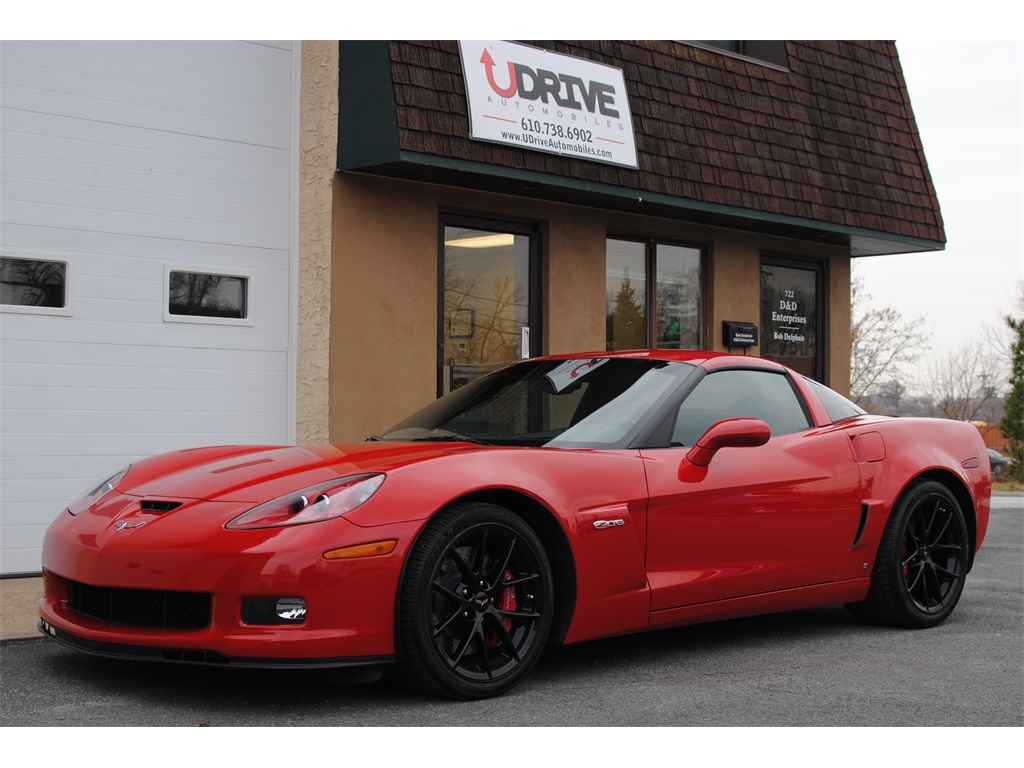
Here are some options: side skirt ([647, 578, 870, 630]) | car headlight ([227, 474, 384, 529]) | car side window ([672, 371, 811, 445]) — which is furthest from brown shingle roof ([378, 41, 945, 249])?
car headlight ([227, 474, 384, 529])

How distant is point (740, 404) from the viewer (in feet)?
18.4

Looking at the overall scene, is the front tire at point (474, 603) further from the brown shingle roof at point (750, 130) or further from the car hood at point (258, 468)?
the brown shingle roof at point (750, 130)

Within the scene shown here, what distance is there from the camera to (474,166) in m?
8.49

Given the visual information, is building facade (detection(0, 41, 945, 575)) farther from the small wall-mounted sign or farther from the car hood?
the car hood

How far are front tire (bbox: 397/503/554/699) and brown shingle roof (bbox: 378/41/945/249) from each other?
4.39 meters

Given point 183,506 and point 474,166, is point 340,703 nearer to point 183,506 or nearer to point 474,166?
point 183,506

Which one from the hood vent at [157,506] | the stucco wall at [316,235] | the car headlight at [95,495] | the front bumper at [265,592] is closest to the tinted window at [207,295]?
the stucco wall at [316,235]

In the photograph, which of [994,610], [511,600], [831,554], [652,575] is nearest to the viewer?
[511,600]

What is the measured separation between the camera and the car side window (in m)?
5.29

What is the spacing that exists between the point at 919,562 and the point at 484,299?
453cm

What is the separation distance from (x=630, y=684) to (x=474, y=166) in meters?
4.82

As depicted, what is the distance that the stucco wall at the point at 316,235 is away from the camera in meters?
8.51

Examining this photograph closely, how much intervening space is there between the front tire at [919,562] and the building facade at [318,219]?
4.00 meters

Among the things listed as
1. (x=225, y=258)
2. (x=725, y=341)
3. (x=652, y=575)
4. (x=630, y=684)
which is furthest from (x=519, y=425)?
(x=725, y=341)
